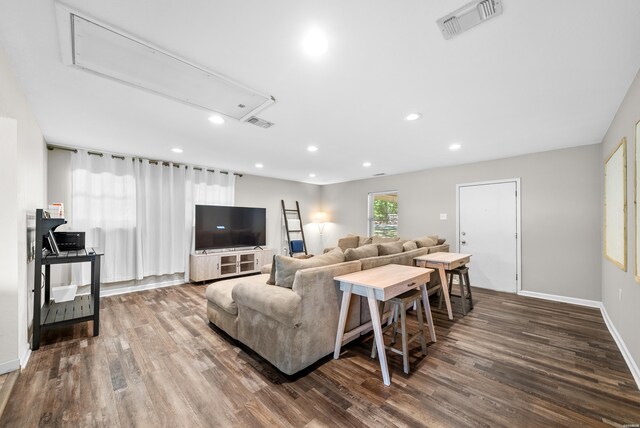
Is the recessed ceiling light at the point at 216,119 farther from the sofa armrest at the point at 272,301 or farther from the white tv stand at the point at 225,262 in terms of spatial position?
the white tv stand at the point at 225,262

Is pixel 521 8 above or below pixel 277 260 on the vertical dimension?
above

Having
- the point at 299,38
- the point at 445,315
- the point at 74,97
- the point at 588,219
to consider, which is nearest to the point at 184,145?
the point at 74,97

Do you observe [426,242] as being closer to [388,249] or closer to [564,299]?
[388,249]

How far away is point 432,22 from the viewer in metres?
1.47

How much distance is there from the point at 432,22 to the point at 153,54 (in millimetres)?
1755

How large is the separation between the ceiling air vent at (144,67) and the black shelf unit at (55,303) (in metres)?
1.73

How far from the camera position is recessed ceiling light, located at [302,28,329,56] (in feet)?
5.09

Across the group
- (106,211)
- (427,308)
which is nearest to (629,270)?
(427,308)

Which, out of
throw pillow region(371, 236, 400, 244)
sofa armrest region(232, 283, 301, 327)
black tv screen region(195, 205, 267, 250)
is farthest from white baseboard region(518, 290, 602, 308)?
black tv screen region(195, 205, 267, 250)

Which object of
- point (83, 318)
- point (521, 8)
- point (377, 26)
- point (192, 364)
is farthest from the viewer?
point (83, 318)

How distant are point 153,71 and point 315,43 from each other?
4.03ft

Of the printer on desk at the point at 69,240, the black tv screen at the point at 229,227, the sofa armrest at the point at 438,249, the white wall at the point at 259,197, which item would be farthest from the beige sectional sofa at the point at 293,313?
the white wall at the point at 259,197

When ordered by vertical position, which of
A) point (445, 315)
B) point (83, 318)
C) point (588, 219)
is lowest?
point (445, 315)

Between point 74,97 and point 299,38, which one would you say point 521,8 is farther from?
point 74,97
